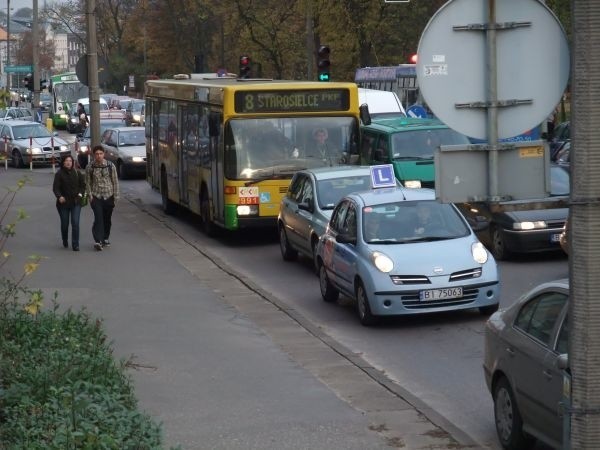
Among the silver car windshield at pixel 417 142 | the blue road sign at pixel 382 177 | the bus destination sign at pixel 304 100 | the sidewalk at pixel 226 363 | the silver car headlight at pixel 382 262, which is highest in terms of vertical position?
the bus destination sign at pixel 304 100

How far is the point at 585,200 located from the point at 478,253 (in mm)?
10262

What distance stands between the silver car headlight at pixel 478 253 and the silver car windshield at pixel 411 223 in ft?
1.12

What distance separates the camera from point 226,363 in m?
12.2

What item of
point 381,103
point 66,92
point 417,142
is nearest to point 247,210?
point 417,142

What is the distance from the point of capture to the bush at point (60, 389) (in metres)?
7.01

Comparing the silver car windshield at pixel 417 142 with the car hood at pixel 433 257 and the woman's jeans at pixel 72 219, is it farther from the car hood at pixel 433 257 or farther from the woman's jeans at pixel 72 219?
the car hood at pixel 433 257

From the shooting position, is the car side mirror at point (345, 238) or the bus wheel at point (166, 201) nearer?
the car side mirror at point (345, 238)

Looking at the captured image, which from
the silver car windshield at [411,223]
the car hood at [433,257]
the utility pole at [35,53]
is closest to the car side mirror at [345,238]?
the silver car windshield at [411,223]

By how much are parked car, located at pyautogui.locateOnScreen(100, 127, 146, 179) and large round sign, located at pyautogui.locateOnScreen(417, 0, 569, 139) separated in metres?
33.3

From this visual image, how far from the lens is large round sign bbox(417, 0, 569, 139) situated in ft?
16.1

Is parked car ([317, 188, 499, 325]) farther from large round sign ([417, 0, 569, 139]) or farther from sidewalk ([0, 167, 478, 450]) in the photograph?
large round sign ([417, 0, 569, 139])

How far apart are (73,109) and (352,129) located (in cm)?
5408

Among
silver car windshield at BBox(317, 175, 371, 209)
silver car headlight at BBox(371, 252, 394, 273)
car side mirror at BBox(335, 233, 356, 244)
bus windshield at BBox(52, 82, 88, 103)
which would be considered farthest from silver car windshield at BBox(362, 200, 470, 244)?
bus windshield at BBox(52, 82, 88, 103)

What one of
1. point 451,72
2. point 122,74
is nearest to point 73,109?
point 122,74
